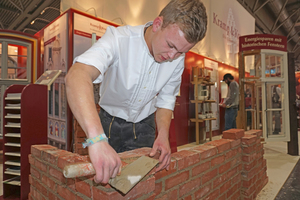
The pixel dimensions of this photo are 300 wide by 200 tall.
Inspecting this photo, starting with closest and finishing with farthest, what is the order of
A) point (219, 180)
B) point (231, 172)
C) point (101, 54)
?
1. point (101, 54)
2. point (219, 180)
3. point (231, 172)

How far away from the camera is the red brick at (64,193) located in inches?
46.8

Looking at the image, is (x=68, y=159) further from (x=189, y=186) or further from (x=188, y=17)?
(x=188, y=17)

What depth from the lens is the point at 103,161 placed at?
0.64 meters

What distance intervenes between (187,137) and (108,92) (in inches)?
164

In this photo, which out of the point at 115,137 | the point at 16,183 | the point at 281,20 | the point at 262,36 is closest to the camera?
the point at 115,137

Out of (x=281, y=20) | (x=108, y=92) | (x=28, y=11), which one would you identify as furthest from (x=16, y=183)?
(x=281, y=20)

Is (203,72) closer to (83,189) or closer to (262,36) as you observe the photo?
(262,36)

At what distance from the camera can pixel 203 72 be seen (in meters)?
5.36

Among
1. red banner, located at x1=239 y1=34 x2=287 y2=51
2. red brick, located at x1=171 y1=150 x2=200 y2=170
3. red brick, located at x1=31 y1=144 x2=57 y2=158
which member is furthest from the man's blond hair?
red banner, located at x1=239 y1=34 x2=287 y2=51

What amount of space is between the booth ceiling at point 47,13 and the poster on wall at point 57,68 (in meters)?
1.83

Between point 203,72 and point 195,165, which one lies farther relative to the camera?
point 203,72

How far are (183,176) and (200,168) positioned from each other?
0.71ft

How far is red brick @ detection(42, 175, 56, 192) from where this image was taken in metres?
1.41

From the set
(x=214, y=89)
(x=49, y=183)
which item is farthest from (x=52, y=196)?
(x=214, y=89)
